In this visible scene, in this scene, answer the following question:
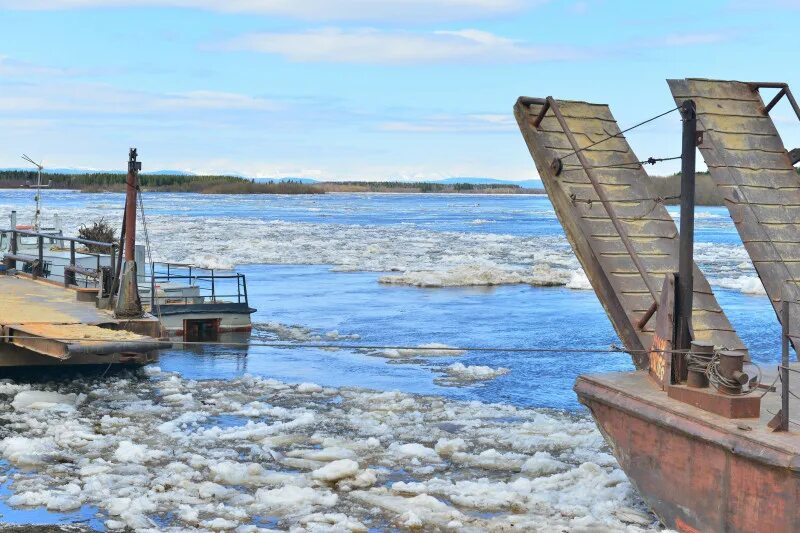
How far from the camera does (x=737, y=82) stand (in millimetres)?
12148

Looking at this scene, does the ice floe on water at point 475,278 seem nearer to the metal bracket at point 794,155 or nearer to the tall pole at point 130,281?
the tall pole at point 130,281

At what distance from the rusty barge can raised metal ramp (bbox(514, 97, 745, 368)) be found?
0.05ft

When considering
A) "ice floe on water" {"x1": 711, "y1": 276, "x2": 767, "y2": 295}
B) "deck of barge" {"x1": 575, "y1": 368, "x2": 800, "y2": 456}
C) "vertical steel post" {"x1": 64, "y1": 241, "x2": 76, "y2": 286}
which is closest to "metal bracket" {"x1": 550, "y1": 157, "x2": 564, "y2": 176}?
"deck of barge" {"x1": 575, "y1": 368, "x2": 800, "y2": 456}

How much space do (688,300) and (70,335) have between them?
9.06 metres

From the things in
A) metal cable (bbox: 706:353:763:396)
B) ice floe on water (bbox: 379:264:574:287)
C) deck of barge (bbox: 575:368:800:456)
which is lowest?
ice floe on water (bbox: 379:264:574:287)

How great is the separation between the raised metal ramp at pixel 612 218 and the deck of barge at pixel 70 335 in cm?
632

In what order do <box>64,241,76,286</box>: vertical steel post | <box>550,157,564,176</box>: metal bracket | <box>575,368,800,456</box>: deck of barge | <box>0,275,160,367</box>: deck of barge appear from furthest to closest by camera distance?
<box>64,241,76,286</box>: vertical steel post → <box>0,275,160,367</box>: deck of barge → <box>550,157,564,176</box>: metal bracket → <box>575,368,800,456</box>: deck of barge

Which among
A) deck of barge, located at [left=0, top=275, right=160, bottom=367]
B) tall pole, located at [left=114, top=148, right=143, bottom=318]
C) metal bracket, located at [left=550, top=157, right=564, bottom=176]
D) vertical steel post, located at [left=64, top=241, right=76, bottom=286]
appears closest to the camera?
metal bracket, located at [left=550, top=157, right=564, bottom=176]

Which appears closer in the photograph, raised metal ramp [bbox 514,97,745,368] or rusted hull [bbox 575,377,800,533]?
rusted hull [bbox 575,377,800,533]

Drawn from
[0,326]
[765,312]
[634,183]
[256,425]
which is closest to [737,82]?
[634,183]

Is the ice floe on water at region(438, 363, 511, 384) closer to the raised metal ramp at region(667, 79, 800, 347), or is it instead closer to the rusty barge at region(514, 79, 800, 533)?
the rusty barge at region(514, 79, 800, 533)

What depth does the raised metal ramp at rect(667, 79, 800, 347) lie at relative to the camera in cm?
1049

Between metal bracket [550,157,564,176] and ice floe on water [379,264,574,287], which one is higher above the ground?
metal bracket [550,157,564,176]

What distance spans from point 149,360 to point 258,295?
48.8 feet
